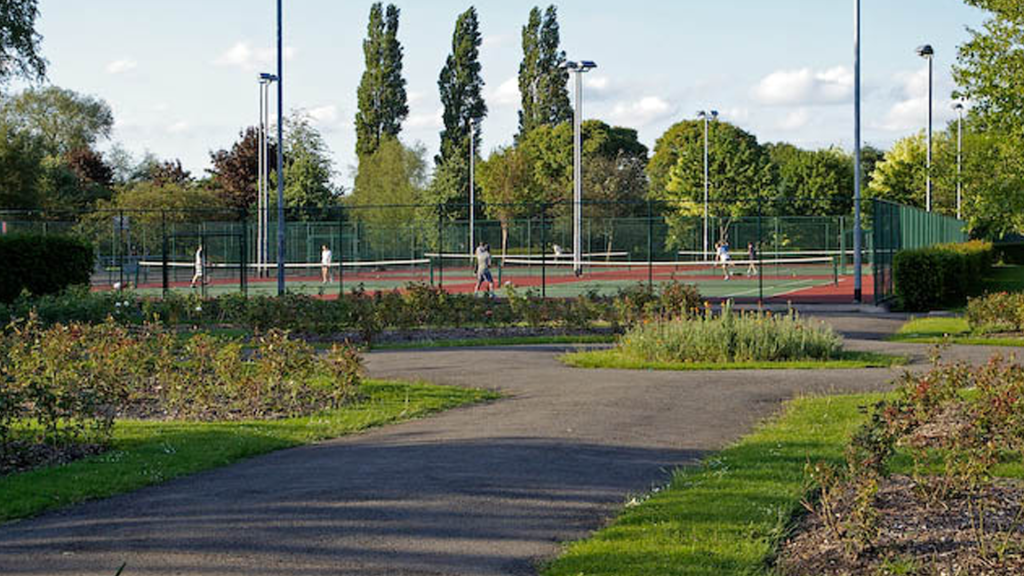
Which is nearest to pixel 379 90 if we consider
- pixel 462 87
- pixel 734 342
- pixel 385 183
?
pixel 462 87

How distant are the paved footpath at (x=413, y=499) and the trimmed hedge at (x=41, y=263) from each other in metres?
17.1

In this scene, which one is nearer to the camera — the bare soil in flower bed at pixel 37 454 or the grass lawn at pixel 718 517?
the grass lawn at pixel 718 517

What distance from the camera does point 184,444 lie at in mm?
9992

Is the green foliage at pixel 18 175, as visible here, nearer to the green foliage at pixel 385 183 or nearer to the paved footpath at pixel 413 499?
the green foliage at pixel 385 183

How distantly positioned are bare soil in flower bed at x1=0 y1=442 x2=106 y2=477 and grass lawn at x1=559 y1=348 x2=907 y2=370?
786 cm

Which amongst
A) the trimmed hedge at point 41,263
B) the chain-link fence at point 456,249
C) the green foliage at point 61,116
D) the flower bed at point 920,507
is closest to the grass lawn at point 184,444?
the flower bed at point 920,507

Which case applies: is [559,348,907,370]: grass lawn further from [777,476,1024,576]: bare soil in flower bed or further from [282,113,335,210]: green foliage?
[282,113,335,210]: green foliage

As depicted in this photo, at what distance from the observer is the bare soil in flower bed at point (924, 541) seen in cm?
607

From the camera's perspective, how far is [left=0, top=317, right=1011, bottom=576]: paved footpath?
648 cm

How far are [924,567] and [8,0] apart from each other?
28.0 m

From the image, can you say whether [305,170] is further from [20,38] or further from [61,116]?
[61,116]

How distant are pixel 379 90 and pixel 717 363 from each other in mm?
67984

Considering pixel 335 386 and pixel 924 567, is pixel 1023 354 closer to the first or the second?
pixel 335 386

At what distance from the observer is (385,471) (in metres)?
8.69
